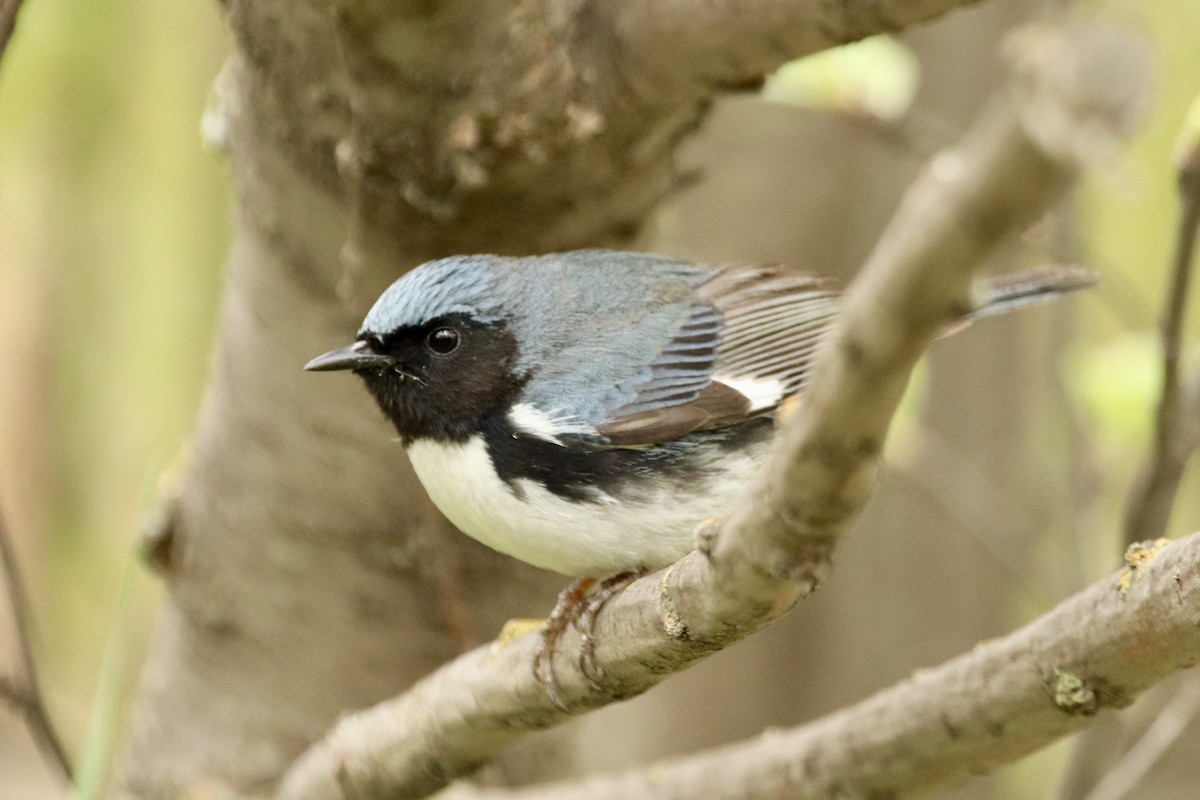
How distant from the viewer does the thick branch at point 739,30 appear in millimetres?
1813

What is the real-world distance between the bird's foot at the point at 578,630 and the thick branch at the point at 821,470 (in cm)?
2

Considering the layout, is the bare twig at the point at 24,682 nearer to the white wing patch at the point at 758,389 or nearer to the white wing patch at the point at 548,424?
the white wing patch at the point at 548,424

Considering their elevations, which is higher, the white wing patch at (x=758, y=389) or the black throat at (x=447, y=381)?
the black throat at (x=447, y=381)

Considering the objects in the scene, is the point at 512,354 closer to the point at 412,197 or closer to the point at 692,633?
the point at 412,197

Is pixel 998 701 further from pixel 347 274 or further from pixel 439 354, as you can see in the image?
pixel 347 274

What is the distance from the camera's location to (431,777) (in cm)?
221

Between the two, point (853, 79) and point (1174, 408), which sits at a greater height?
point (853, 79)

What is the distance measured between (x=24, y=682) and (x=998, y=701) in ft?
4.92

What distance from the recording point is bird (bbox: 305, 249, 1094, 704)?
2139mm

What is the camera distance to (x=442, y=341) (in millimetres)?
2396

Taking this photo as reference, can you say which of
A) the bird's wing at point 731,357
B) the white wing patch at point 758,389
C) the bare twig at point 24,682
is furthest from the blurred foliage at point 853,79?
the bare twig at point 24,682

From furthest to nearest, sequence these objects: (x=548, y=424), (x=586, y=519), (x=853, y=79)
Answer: (x=853, y=79)
(x=548, y=424)
(x=586, y=519)

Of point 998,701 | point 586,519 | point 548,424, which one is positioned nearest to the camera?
point 998,701

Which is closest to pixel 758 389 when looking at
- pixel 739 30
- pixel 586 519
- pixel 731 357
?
pixel 731 357
